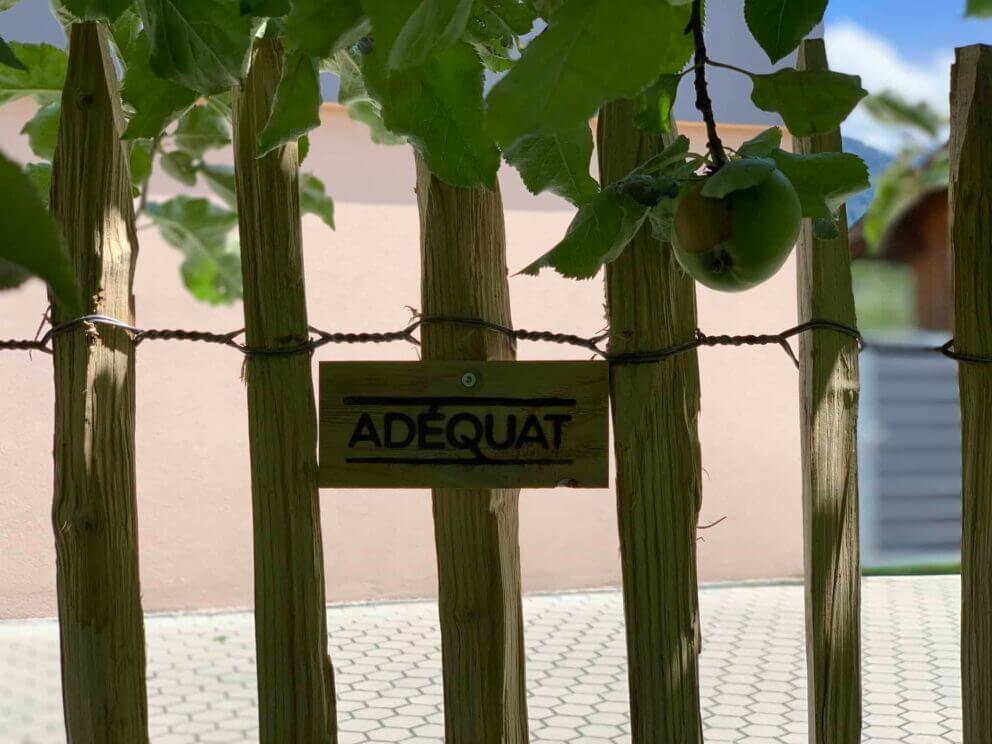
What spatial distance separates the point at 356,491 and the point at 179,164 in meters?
3.26

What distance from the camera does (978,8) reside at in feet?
1.25

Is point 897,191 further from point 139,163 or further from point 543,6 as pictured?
point 543,6

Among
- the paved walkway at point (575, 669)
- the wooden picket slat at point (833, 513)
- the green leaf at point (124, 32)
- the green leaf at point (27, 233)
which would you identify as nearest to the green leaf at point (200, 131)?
the green leaf at point (124, 32)

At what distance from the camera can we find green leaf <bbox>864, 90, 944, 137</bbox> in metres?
4.96

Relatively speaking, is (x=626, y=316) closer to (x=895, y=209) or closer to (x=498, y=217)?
(x=498, y=217)

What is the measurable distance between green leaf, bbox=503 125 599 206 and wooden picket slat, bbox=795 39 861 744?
0.39 metres

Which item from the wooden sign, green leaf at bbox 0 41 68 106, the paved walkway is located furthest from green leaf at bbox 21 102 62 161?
the paved walkway

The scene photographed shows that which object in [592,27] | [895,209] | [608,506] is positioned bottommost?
[608,506]

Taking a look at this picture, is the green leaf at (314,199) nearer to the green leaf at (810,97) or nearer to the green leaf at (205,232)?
the green leaf at (205,232)

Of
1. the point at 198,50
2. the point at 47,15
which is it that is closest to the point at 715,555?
the point at 47,15

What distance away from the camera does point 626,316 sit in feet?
2.92

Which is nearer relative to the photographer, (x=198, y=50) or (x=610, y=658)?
(x=198, y=50)

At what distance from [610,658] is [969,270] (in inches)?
112

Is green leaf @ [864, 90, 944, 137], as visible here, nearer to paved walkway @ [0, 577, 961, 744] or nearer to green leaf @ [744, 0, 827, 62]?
paved walkway @ [0, 577, 961, 744]
